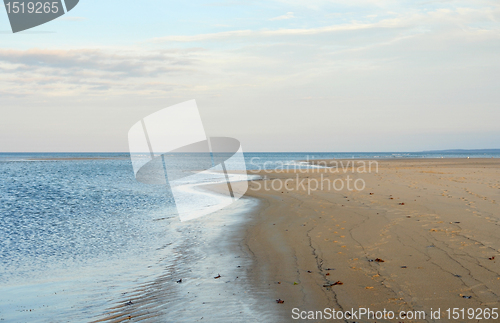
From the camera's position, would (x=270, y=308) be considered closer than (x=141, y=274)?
Yes

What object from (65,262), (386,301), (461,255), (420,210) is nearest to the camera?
(386,301)

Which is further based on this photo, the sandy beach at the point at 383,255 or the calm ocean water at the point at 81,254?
the calm ocean water at the point at 81,254

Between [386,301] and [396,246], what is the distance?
2.77 m

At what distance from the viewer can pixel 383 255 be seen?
6.47 meters

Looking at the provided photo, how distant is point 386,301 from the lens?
14.7 feet

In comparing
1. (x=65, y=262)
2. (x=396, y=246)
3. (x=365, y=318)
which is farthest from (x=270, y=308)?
(x=65, y=262)

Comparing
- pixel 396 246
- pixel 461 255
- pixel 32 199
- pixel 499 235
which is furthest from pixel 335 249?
pixel 32 199

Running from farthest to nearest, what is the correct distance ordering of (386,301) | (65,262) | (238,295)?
(65,262) < (238,295) < (386,301)

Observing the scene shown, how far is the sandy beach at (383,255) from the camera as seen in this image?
4.59 metres

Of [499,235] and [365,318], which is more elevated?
[365,318]

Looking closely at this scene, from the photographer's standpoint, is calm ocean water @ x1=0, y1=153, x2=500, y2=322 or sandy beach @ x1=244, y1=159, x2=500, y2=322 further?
calm ocean water @ x1=0, y1=153, x2=500, y2=322

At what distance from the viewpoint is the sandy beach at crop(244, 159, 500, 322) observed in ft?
15.1

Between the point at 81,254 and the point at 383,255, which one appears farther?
the point at 81,254

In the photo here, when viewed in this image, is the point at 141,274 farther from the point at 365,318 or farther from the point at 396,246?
the point at 396,246
